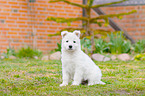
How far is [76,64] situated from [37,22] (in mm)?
6170

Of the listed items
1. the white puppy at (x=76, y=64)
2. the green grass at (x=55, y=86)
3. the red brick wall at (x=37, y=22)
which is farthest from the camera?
the red brick wall at (x=37, y=22)

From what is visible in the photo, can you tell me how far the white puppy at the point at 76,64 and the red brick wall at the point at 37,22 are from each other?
17.1 feet

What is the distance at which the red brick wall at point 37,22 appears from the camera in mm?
9500

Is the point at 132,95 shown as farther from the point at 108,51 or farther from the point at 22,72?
the point at 108,51

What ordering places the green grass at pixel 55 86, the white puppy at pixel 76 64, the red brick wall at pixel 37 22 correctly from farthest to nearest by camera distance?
the red brick wall at pixel 37 22 < the white puppy at pixel 76 64 < the green grass at pixel 55 86

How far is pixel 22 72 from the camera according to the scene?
545cm

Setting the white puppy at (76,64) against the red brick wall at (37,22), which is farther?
the red brick wall at (37,22)

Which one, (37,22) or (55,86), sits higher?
(37,22)

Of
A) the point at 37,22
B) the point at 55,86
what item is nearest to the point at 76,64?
the point at 55,86

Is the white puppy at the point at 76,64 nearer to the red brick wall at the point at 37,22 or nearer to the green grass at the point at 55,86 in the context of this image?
the green grass at the point at 55,86

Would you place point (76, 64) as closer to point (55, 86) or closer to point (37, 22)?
point (55, 86)

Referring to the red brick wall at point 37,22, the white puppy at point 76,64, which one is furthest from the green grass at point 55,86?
the red brick wall at point 37,22

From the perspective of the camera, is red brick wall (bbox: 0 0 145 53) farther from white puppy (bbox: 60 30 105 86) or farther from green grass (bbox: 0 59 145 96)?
white puppy (bbox: 60 30 105 86)

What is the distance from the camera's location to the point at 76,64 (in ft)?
13.2
